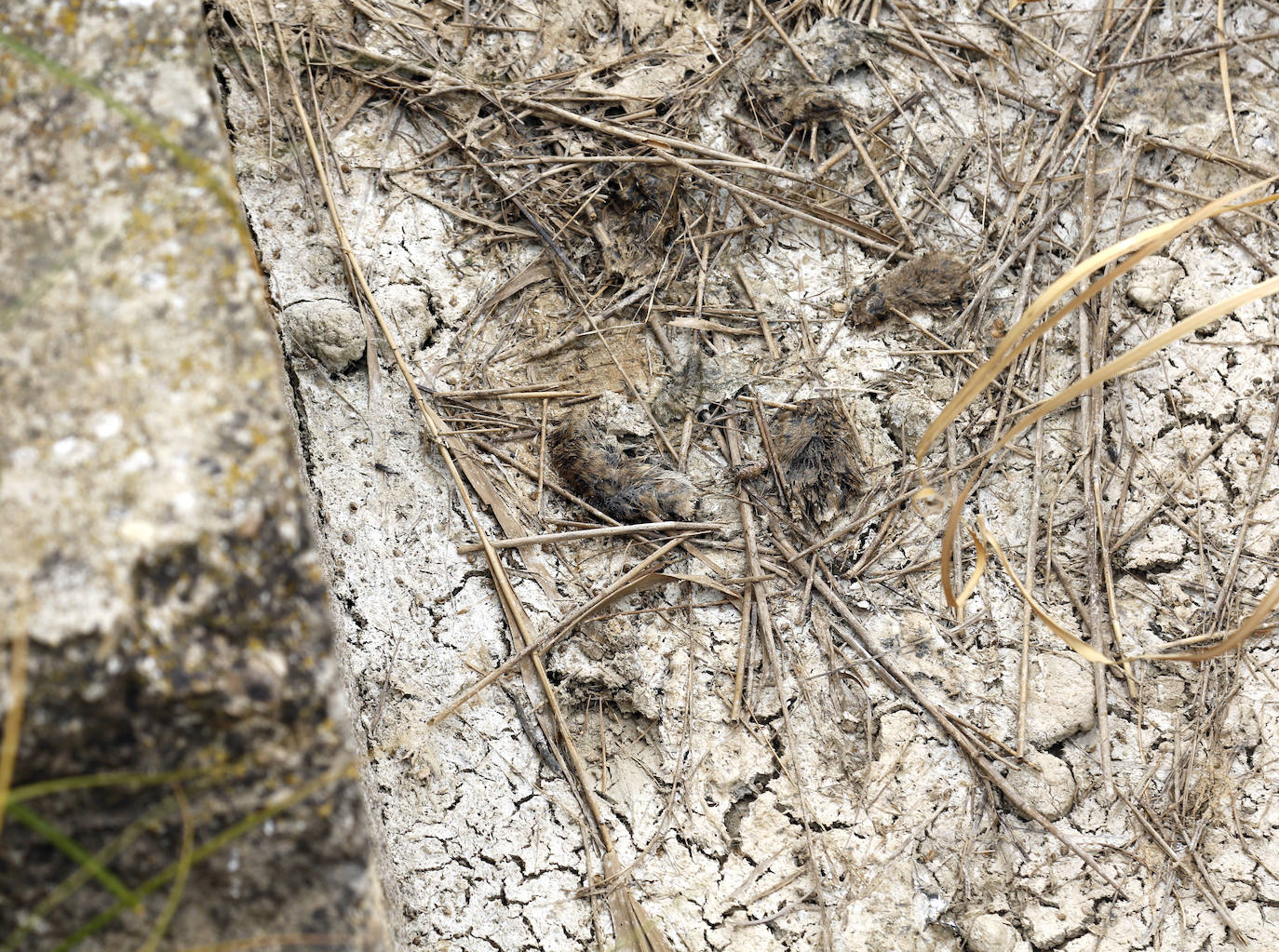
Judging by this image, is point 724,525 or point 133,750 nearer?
point 133,750

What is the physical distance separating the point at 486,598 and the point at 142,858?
895mm

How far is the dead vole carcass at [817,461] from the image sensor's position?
6.21ft

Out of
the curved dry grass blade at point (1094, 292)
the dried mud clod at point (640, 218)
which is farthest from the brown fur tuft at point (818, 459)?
the dried mud clod at point (640, 218)

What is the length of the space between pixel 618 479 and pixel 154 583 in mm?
1047

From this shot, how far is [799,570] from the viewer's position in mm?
1872

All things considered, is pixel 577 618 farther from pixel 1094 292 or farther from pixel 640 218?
pixel 1094 292

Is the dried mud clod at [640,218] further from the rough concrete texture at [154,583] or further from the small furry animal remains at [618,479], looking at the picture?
the rough concrete texture at [154,583]

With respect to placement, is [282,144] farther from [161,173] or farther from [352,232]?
[161,173]

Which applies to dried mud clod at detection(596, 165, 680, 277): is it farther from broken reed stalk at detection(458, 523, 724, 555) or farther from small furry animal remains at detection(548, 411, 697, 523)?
broken reed stalk at detection(458, 523, 724, 555)

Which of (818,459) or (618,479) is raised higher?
(618,479)

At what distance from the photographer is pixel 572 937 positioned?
1.66m

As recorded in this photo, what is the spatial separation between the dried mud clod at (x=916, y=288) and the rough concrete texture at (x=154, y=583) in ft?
4.75

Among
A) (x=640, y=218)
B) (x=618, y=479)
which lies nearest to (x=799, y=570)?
(x=618, y=479)

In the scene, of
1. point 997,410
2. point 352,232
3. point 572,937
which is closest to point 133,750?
point 572,937
